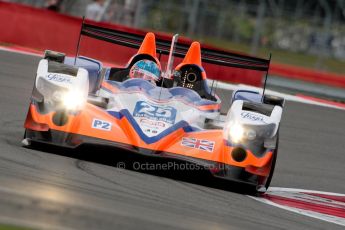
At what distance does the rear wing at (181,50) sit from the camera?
32.2 ft

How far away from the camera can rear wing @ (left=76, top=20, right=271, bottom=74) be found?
Answer: 32.2 ft

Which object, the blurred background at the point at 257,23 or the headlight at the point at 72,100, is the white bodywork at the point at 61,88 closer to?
the headlight at the point at 72,100

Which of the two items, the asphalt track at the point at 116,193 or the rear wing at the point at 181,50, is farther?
the rear wing at the point at 181,50

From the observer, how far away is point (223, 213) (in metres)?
7.49

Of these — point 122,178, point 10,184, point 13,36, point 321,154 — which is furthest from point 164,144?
point 13,36

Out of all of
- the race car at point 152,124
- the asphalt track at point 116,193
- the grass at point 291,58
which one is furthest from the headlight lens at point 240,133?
the grass at point 291,58

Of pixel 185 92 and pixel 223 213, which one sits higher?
pixel 185 92

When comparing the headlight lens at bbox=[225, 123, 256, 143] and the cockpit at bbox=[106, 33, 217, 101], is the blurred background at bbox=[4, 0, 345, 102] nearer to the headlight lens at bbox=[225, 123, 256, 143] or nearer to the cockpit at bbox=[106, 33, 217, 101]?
the cockpit at bbox=[106, 33, 217, 101]

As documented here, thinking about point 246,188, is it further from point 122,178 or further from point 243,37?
point 243,37

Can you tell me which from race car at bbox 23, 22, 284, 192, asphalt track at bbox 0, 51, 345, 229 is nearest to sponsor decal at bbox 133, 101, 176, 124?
race car at bbox 23, 22, 284, 192

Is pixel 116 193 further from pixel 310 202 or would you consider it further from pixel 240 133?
pixel 310 202

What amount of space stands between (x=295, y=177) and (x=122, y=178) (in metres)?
3.09

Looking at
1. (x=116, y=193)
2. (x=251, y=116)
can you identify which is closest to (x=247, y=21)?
(x=251, y=116)

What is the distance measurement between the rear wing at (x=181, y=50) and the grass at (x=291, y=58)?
18.4 m
